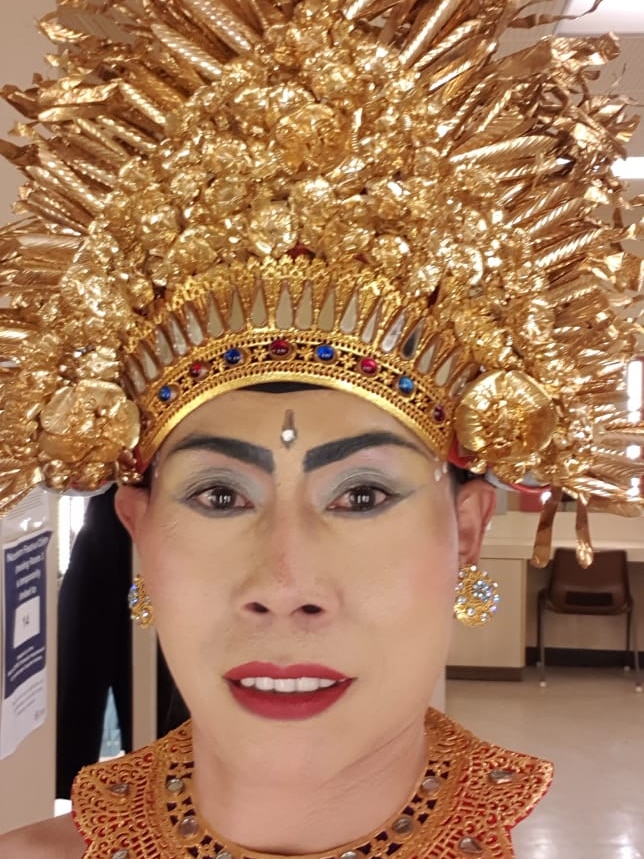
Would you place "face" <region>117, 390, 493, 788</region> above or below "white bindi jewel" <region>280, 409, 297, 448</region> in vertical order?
below

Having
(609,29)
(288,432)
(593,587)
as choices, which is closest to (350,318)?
(288,432)

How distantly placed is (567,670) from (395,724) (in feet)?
17.6

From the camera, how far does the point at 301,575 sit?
870 mm

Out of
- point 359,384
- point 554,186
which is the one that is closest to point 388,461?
point 359,384

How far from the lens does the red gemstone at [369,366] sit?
0.93 meters

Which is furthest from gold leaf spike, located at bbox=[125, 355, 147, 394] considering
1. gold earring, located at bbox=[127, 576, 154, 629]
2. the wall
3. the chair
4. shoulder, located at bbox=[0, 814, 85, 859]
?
the chair

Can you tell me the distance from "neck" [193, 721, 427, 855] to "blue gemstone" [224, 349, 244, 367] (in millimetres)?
378

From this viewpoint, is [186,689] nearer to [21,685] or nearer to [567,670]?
[21,685]

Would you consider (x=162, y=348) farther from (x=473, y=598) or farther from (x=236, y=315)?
(x=473, y=598)

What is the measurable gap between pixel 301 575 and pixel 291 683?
0.10 metres

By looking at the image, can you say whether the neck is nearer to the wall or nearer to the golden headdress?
the golden headdress

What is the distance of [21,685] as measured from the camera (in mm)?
1753

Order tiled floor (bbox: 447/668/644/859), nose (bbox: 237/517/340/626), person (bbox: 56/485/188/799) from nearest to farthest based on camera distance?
1. nose (bbox: 237/517/340/626)
2. person (bbox: 56/485/188/799)
3. tiled floor (bbox: 447/668/644/859)

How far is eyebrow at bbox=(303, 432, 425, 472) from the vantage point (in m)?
0.91
